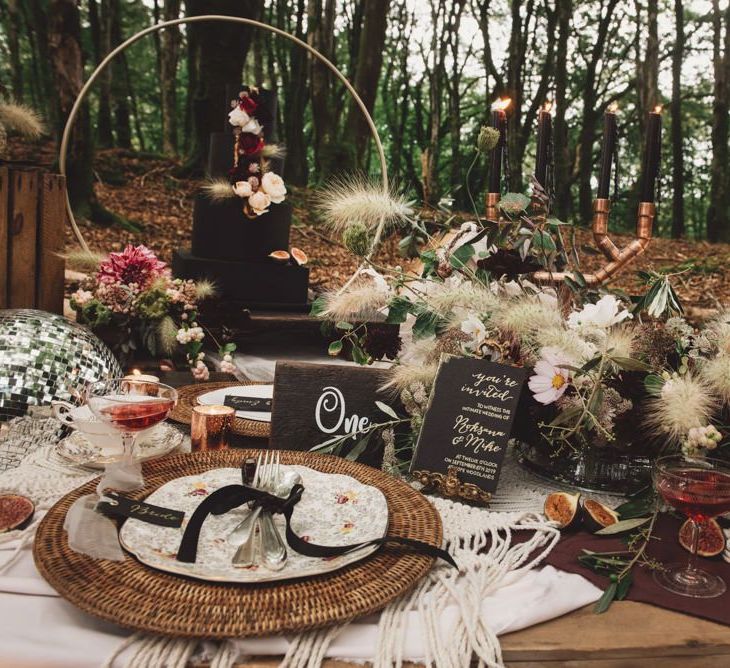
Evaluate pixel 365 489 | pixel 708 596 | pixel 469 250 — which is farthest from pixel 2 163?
pixel 708 596

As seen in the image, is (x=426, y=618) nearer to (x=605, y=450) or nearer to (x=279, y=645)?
(x=279, y=645)

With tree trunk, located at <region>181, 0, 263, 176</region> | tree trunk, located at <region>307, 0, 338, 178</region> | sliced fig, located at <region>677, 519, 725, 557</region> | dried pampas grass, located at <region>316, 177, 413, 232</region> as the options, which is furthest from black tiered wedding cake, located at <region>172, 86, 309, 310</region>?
tree trunk, located at <region>307, 0, 338, 178</region>

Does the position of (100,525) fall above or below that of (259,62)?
below

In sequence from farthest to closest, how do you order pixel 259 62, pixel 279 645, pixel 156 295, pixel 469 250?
pixel 259 62 → pixel 156 295 → pixel 469 250 → pixel 279 645

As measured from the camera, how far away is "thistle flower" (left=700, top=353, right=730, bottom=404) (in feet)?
3.26

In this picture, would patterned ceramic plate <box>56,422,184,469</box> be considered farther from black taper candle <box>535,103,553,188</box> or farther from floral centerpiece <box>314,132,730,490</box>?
black taper candle <box>535,103,553,188</box>

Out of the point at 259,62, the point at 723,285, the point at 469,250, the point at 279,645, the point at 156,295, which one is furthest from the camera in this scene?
the point at 259,62

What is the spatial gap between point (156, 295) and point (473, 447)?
1293 mm

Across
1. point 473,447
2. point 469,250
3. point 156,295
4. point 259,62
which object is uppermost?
point 259,62

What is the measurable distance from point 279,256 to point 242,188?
1.00 ft

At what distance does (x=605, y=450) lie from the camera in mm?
1092

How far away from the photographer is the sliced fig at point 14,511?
89 cm

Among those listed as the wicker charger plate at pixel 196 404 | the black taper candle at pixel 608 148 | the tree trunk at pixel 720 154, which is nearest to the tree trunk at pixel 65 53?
the wicker charger plate at pixel 196 404

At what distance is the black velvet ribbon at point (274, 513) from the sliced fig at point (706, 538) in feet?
1.25
